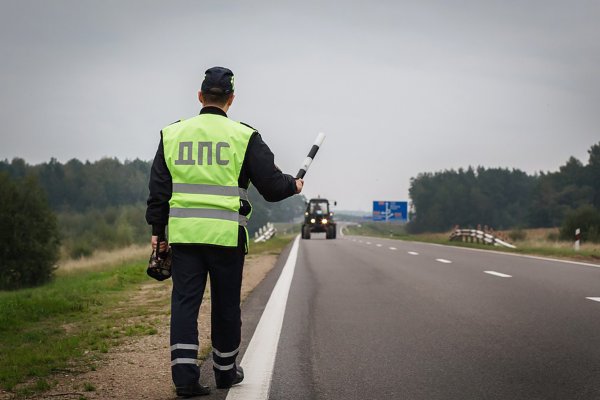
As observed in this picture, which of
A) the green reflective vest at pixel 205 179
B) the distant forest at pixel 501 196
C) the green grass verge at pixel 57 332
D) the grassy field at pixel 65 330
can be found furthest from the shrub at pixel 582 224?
the distant forest at pixel 501 196

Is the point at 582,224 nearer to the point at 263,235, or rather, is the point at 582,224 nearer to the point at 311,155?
the point at 263,235

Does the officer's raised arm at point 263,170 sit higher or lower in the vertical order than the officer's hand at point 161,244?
higher

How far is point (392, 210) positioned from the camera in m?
75.9

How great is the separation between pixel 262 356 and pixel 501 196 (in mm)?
163995

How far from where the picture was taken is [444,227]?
156 m

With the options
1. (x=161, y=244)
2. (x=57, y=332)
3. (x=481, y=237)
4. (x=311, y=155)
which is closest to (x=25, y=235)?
(x=481, y=237)

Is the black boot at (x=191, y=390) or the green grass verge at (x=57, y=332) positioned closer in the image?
the black boot at (x=191, y=390)

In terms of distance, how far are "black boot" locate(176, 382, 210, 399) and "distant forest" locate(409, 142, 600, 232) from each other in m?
119

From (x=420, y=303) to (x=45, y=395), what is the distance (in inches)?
226

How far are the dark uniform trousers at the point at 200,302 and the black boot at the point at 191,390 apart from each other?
3 centimetres

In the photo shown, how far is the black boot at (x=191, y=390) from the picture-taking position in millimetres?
4270

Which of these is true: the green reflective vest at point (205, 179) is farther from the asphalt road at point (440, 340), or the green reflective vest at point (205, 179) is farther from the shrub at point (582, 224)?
the shrub at point (582, 224)

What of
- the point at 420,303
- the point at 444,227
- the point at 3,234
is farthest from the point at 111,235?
the point at 444,227

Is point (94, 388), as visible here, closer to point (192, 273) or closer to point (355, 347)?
point (192, 273)
